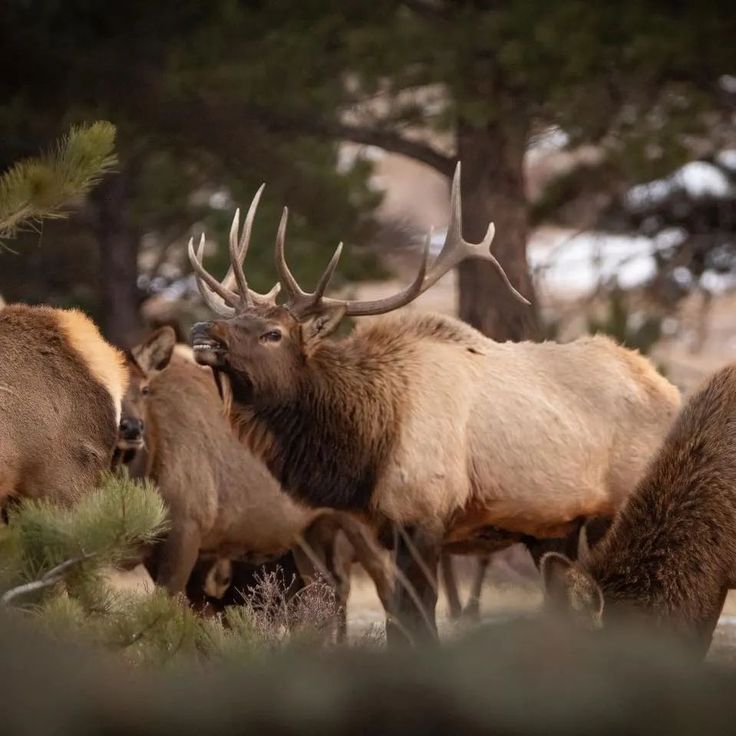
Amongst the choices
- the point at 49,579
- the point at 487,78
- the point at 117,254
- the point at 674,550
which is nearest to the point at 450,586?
the point at 487,78

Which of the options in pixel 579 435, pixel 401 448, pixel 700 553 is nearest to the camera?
pixel 700 553

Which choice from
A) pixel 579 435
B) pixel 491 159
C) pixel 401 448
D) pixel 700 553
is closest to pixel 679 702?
pixel 700 553

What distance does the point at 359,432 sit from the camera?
7258mm

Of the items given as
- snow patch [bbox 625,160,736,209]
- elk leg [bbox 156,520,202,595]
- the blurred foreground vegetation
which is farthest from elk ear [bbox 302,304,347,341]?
snow patch [bbox 625,160,736,209]

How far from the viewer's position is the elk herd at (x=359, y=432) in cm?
589

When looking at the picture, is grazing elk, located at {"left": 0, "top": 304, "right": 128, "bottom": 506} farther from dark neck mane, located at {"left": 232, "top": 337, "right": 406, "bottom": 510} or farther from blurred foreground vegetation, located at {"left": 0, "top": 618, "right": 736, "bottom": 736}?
blurred foreground vegetation, located at {"left": 0, "top": 618, "right": 736, "bottom": 736}

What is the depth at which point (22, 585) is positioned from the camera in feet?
14.3

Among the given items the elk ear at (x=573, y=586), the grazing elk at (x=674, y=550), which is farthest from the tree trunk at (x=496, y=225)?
the elk ear at (x=573, y=586)

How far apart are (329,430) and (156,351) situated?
1.35m

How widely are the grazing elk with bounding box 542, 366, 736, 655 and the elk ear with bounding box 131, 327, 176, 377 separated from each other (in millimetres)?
3372

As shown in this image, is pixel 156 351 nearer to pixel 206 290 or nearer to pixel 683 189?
pixel 206 290

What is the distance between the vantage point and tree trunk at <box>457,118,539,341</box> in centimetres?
1133

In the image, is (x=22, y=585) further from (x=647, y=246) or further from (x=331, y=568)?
(x=647, y=246)

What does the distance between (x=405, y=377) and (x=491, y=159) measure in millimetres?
4430
